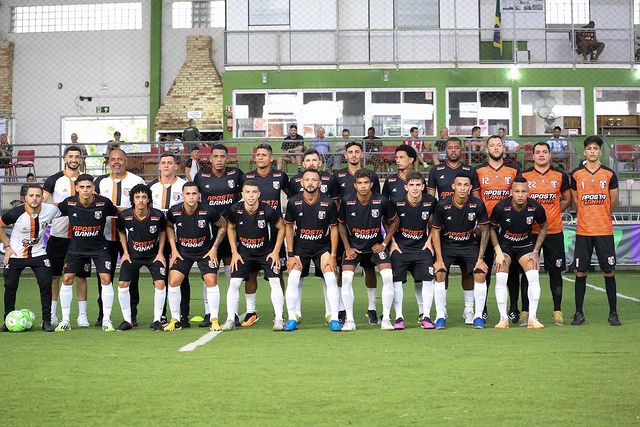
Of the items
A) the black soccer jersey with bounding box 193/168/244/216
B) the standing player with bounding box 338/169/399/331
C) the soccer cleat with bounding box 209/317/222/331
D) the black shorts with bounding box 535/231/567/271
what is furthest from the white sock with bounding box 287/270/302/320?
the black shorts with bounding box 535/231/567/271

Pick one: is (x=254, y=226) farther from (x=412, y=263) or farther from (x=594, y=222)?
(x=594, y=222)

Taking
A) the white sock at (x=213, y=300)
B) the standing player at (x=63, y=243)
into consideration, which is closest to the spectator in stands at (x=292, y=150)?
the standing player at (x=63, y=243)

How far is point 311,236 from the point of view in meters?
11.6

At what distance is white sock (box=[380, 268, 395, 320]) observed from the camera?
11.1 metres

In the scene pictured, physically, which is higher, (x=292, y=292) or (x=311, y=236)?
(x=311, y=236)

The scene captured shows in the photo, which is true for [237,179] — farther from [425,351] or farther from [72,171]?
[425,351]

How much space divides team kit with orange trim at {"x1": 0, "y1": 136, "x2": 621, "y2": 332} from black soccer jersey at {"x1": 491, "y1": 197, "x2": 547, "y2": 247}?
0.01 metres

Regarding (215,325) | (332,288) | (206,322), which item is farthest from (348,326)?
(206,322)

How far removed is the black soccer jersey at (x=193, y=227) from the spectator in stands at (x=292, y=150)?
35.1 ft

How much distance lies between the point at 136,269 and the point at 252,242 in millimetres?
1450

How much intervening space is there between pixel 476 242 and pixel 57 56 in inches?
1000

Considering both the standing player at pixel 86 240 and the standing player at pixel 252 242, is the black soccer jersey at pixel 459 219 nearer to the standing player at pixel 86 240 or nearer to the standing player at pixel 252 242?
the standing player at pixel 252 242

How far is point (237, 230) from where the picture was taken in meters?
11.7

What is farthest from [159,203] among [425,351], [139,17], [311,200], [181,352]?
[139,17]
